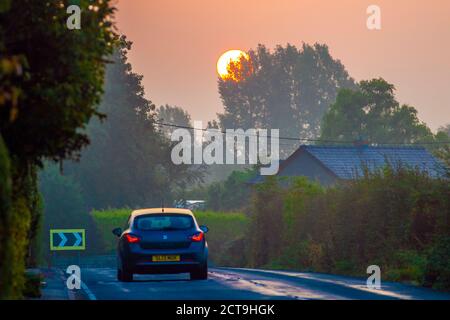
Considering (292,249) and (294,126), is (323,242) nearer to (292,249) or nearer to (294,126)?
(292,249)

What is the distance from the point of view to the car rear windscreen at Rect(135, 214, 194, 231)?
87.7ft

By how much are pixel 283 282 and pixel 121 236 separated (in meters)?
3.89

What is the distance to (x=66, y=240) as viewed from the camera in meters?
38.4

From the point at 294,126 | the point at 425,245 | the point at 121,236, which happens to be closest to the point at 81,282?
the point at 121,236

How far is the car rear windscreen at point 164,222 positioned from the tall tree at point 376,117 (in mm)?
89583

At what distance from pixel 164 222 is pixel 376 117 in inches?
3605

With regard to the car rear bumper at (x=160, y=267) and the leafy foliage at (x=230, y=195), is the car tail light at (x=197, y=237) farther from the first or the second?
the leafy foliage at (x=230, y=195)

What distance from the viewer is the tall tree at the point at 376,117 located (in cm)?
11556

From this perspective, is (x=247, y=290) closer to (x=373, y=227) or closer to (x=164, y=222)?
(x=164, y=222)

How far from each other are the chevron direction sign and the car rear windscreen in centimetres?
1122

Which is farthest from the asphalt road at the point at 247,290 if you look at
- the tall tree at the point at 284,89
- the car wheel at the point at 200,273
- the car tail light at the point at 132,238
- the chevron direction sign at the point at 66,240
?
the tall tree at the point at 284,89

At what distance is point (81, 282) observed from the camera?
27281 millimetres

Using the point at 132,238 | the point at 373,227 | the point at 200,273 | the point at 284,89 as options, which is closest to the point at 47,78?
the point at 132,238

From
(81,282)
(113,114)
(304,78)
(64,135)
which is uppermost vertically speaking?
(304,78)
